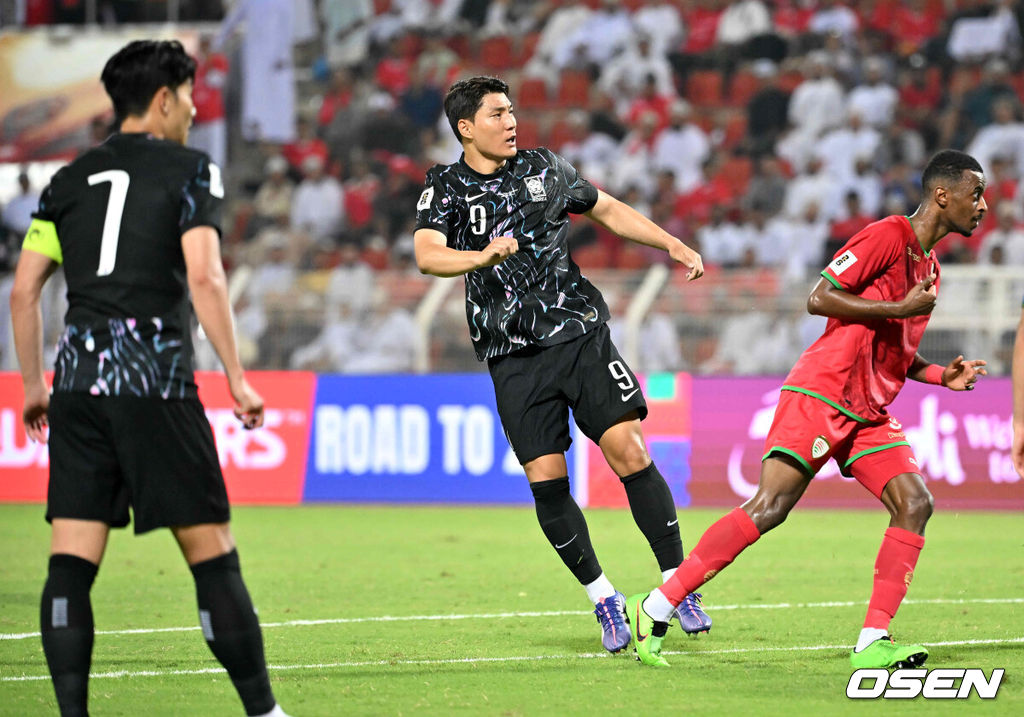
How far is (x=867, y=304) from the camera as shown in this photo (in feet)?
18.6

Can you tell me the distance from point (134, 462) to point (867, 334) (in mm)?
3041

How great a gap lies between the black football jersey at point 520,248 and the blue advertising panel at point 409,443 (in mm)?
7279

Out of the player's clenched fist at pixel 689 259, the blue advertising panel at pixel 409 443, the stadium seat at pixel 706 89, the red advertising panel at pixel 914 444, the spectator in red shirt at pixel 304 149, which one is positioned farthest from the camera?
the spectator in red shirt at pixel 304 149

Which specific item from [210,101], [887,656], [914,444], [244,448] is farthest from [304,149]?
[887,656]

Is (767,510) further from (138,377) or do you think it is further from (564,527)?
(138,377)

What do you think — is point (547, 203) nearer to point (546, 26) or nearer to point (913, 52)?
point (913, 52)

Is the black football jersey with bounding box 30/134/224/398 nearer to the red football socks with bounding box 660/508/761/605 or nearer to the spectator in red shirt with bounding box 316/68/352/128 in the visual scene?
the red football socks with bounding box 660/508/761/605

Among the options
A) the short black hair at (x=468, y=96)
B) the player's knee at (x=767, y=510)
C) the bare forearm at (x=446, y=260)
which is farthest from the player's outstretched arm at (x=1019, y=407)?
the short black hair at (x=468, y=96)

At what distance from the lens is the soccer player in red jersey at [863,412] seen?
5.70m

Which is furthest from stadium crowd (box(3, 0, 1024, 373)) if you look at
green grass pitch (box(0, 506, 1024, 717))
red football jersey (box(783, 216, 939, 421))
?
red football jersey (box(783, 216, 939, 421))

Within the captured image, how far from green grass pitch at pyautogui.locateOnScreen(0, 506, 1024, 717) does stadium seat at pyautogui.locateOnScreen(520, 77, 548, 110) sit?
414 inches

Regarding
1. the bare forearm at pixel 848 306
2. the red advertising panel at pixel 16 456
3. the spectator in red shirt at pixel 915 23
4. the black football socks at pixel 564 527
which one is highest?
the spectator in red shirt at pixel 915 23

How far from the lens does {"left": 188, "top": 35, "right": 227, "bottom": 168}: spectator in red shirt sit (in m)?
19.2

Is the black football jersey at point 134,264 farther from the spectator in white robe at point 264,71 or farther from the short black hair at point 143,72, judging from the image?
the spectator in white robe at point 264,71
